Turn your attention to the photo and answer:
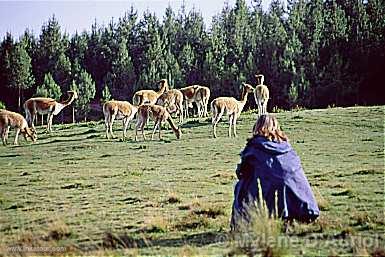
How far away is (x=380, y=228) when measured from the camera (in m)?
9.02

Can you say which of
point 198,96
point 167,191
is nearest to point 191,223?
point 167,191

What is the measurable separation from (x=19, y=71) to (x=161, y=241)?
47.7 meters

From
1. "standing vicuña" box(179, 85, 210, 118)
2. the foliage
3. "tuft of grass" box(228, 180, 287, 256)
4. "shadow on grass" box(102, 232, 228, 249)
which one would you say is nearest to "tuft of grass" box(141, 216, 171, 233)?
"shadow on grass" box(102, 232, 228, 249)

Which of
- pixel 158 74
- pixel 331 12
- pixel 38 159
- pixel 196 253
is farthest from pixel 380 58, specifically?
pixel 196 253

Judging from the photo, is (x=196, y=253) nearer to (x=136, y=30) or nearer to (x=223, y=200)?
(x=223, y=200)

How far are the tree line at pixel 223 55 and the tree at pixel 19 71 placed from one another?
0.28ft

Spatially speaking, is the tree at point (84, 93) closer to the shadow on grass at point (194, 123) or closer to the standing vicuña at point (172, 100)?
the standing vicuña at point (172, 100)

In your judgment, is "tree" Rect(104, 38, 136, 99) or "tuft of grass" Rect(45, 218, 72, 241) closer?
"tuft of grass" Rect(45, 218, 72, 241)

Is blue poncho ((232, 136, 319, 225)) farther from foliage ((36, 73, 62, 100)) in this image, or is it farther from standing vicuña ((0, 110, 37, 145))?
foliage ((36, 73, 62, 100))

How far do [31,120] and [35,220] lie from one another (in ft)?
63.5

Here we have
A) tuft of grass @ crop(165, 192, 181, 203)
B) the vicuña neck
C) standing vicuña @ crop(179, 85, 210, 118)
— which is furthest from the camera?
standing vicuña @ crop(179, 85, 210, 118)

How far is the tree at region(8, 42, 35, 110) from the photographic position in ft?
177

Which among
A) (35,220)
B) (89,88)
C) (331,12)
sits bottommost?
(35,220)

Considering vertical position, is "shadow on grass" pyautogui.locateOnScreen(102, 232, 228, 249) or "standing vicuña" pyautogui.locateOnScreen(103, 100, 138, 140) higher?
"standing vicuña" pyautogui.locateOnScreen(103, 100, 138, 140)
